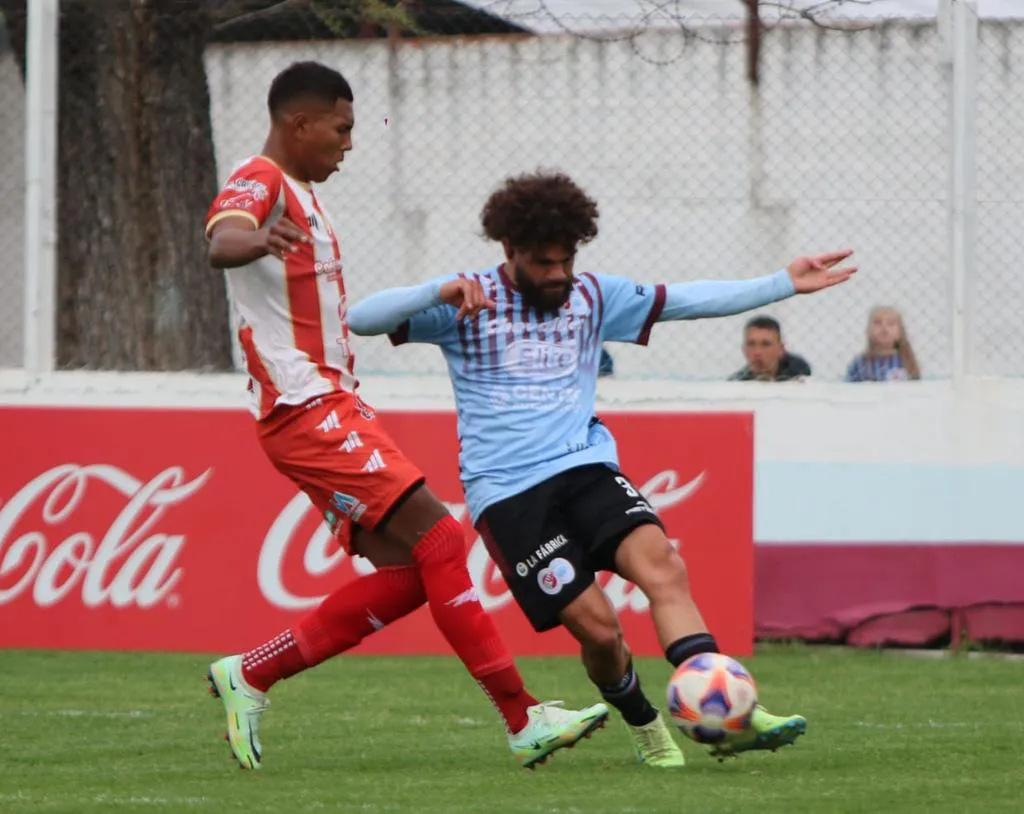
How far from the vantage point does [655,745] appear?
6184 mm

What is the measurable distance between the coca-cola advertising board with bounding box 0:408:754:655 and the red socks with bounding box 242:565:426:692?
336cm

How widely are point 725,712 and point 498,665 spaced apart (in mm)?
901

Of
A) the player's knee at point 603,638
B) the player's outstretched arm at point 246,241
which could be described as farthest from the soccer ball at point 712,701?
the player's outstretched arm at point 246,241

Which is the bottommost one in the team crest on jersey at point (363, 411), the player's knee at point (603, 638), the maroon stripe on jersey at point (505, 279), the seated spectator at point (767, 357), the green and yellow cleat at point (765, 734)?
the green and yellow cleat at point (765, 734)

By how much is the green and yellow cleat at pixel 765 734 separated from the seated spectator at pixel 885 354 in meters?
5.30

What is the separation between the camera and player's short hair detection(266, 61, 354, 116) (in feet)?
20.5

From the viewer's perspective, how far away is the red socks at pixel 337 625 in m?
6.20

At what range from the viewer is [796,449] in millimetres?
10445

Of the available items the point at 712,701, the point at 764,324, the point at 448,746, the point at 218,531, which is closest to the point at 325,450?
the point at 448,746

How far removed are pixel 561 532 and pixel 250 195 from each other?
4.15 ft

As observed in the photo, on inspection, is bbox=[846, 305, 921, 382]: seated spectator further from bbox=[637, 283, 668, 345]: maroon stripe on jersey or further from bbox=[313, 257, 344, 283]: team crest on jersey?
bbox=[313, 257, 344, 283]: team crest on jersey

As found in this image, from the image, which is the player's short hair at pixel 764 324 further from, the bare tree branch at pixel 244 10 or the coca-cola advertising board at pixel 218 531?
the bare tree branch at pixel 244 10

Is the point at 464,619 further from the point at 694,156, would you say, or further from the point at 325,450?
the point at 694,156

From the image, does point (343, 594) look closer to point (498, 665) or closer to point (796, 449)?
point (498, 665)
